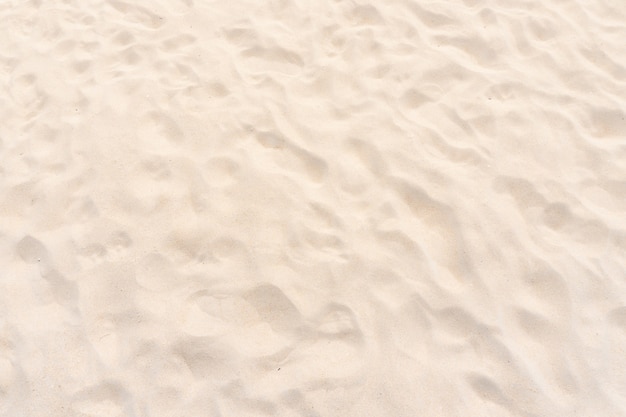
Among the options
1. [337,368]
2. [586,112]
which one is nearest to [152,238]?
[337,368]

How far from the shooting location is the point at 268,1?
383 centimetres

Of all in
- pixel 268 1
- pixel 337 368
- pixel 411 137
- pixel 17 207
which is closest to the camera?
pixel 337 368

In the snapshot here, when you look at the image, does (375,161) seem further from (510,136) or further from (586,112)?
(586,112)

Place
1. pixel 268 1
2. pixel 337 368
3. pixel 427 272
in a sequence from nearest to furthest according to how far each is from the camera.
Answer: pixel 337 368
pixel 427 272
pixel 268 1

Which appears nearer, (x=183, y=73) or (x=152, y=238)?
(x=152, y=238)

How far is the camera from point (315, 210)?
2760 mm

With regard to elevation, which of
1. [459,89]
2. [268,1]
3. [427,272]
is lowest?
[427,272]

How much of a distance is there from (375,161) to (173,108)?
136cm

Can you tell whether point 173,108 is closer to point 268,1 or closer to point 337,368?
point 268,1

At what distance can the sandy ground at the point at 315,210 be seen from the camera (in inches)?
89.9

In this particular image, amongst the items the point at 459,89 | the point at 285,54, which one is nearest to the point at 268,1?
the point at 285,54

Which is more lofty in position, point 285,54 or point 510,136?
point 285,54

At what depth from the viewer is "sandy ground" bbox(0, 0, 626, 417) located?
2.28 meters

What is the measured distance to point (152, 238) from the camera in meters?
2.67
